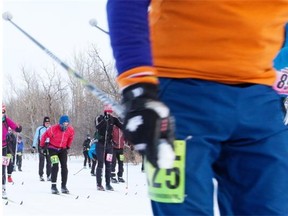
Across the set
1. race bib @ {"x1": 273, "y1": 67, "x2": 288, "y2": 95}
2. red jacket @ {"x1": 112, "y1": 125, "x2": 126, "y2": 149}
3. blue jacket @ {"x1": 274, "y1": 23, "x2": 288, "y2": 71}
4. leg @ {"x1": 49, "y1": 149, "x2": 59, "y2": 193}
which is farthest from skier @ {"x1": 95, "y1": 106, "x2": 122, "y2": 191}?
blue jacket @ {"x1": 274, "y1": 23, "x2": 288, "y2": 71}

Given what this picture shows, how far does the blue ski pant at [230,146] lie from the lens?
1.24 m

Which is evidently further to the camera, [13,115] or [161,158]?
[13,115]

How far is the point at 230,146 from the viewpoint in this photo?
4.34 feet

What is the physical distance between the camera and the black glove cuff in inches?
44.3

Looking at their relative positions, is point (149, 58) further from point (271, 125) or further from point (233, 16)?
point (271, 125)

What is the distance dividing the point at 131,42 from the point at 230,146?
14.8 inches

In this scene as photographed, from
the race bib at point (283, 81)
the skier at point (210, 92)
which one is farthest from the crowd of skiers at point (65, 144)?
the skier at point (210, 92)

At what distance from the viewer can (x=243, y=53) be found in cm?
131

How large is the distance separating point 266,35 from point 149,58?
360 mm

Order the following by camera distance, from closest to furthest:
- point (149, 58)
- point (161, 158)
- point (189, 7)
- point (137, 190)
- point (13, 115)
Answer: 1. point (161, 158)
2. point (149, 58)
3. point (189, 7)
4. point (137, 190)
5. point (13, 115)

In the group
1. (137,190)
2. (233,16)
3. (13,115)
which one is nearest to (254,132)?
(233,16)

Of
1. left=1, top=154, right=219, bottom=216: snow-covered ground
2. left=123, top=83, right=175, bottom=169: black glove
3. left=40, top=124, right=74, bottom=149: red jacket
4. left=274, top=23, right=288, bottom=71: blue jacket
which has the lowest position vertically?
left=1, top=154, right=219, bottom=216: snow-covered ground

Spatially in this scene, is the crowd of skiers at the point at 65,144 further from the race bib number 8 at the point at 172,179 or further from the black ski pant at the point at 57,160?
the race bib number 8 at the point at 172,179

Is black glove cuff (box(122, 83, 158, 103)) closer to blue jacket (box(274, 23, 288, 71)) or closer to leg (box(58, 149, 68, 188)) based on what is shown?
blue jacket (box(274, 23, 288, 71))
